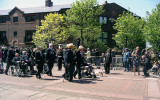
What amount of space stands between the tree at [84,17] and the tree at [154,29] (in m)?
7.84

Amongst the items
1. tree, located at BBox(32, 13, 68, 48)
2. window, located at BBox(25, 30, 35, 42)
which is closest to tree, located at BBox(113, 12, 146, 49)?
tree, located at BBox(32, 13, 68, 48)

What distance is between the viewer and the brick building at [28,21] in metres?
32.9

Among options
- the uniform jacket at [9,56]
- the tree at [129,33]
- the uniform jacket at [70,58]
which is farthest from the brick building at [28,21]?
the uniform jacket at [70,58]

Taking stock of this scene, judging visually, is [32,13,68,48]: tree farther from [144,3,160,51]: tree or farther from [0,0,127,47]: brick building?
[144,3,160,51]: tree

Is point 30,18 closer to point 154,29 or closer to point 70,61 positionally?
point 154,29

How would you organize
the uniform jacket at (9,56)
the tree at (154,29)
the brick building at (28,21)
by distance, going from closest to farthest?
the uniform jacket at (9,56)
the tree at (154,29)
the brick building at (28,21)

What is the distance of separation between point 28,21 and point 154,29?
24.1 m

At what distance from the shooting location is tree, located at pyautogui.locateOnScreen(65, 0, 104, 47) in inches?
Result: 941

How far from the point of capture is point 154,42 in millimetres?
26312

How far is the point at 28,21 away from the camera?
1406 inches

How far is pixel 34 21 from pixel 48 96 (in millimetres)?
30677

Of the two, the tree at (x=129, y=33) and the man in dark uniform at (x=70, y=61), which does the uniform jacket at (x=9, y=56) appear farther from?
the tree at (x=129, y=33)

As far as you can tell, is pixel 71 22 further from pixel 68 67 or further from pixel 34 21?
pixel 68 67

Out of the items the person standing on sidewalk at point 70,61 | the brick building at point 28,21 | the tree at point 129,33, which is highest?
the brick building at point 28,21
